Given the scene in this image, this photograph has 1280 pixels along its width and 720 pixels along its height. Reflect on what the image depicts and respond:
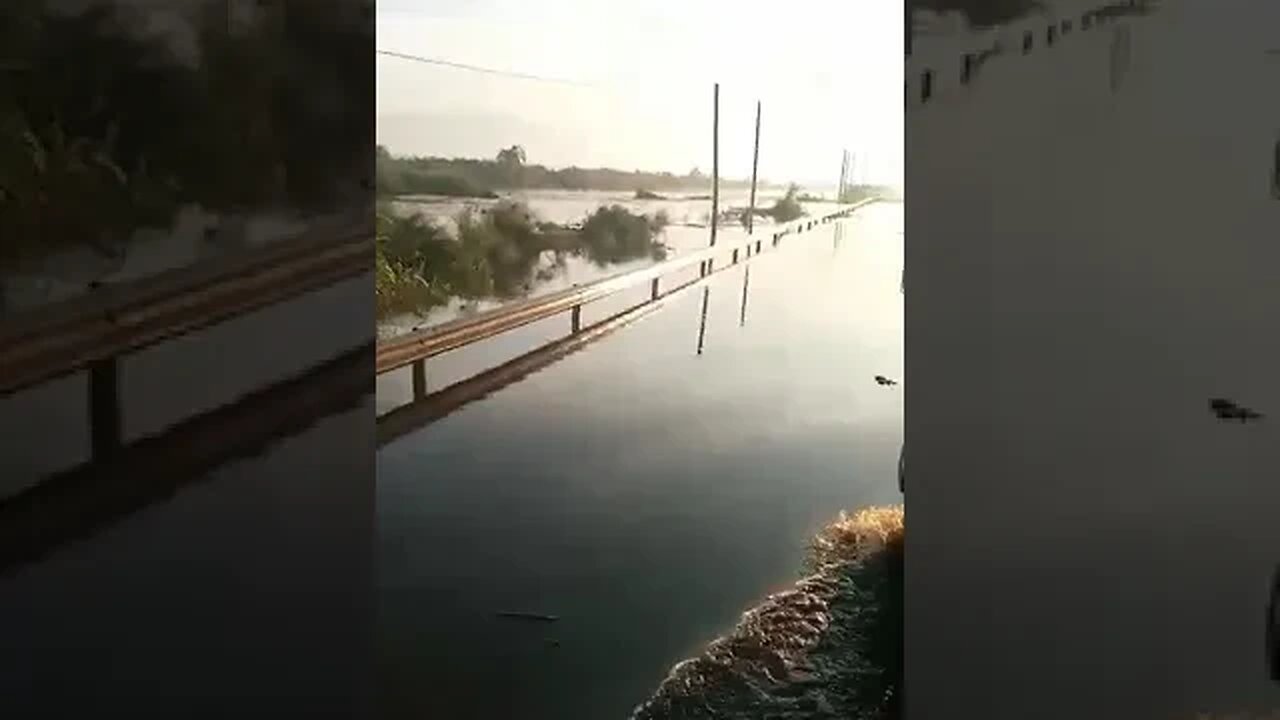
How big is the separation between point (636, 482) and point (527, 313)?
1.04 ft

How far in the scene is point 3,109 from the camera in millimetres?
1819

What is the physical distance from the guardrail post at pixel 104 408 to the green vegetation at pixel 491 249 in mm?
411

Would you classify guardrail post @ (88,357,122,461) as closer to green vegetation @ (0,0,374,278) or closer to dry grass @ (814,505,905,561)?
green vegetation @ (0,0,374,278)

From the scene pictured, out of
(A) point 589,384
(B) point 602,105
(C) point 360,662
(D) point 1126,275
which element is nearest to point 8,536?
(C) point 360,662

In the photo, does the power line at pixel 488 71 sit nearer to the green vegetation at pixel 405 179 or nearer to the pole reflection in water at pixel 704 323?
the green vegetation at pixel 405 179

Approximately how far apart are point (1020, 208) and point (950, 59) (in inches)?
9.6

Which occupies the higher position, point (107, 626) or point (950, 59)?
point (950, 59)

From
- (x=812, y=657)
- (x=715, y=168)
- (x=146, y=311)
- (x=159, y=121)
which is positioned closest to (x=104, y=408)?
(x=146, y=311)

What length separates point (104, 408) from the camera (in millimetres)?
1870

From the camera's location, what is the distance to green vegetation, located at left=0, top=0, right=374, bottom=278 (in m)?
1.83

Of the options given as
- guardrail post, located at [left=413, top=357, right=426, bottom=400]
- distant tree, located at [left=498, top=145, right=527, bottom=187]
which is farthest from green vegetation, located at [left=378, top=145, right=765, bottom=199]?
guardrail post, located at [left=413, top=357, right=426, bottom=400]

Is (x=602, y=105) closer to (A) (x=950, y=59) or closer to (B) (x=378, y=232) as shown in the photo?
(B) (x=378, y=232)

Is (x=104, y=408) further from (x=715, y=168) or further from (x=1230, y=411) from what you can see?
(x=1230, y=411)

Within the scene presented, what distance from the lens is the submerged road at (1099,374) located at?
175cm
